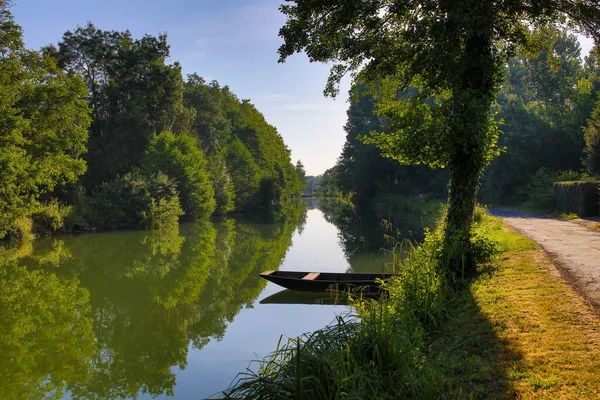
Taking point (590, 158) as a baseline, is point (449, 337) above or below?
below

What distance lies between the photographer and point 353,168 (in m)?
58.4

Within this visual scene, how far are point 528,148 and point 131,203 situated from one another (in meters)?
29.7

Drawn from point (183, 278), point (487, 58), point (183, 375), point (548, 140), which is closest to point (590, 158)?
point (548, 140)

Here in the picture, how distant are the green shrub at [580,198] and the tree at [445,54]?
10.2 m

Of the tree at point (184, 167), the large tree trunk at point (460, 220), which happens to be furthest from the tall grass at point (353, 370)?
the tree at point (184, 167)

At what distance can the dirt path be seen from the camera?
783 centimetres

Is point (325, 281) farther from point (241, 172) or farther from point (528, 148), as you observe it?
point (241, 172)

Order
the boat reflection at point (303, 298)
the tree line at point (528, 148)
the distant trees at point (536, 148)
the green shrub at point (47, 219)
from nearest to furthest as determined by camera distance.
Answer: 1. the boat reflection at point (303, 298)
2. the tree line at point (528, 148)
3. the green shrub at point (47, 219)
4. the distant trees at point (536, 148)

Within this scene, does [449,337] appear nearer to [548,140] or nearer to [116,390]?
[116,390]

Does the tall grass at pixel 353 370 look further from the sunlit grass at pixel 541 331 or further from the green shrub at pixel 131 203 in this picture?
the green shrub at pixel 131 203

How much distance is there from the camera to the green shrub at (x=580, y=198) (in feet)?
62.4

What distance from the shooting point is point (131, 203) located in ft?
114

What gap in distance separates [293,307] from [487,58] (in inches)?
308

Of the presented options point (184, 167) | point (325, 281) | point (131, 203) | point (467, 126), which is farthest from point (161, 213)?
point (467, 126)
